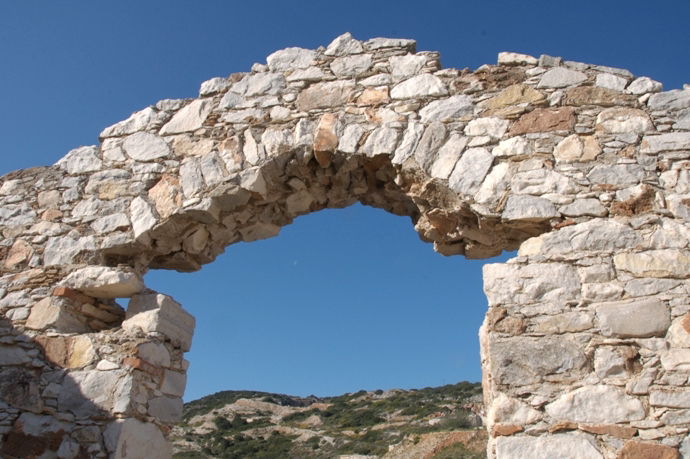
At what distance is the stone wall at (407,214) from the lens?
3334 mm

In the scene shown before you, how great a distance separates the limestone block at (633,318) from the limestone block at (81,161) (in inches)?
151

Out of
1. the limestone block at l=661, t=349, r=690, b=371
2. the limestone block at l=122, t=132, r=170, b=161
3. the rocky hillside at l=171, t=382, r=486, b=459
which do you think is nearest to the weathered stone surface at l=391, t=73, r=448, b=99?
the limestone block at l=122, t=132, r=170, b=161

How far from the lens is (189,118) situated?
501cm

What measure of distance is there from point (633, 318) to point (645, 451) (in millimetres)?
685

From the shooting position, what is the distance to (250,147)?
466 centimetres

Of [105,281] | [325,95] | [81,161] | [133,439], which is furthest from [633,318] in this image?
[81,161]

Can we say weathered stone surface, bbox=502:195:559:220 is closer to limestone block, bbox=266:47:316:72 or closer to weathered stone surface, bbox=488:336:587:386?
weathered stone surface, bbox=488:336:587:386

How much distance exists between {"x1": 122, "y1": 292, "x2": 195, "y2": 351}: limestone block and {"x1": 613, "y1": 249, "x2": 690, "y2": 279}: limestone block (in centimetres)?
290

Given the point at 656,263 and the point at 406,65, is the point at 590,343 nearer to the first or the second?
the point at 656,263

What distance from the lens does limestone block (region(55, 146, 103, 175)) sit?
199 inches

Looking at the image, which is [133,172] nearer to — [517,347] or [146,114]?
[146,114]

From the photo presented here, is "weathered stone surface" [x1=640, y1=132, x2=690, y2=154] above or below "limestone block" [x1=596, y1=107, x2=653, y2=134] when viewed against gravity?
below

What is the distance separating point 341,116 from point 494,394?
2222 millimetres

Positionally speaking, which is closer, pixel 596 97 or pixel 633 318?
pixel 633 318
